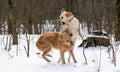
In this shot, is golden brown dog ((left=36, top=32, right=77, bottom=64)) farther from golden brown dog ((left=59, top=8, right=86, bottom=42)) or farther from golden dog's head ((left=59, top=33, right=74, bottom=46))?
golden brown dog ((left=59, top=8, right=86, bottom=42))

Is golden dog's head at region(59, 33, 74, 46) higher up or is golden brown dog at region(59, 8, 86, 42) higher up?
golden brown dog at region(59, 8, 86, 42)

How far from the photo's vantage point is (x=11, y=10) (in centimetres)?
1213

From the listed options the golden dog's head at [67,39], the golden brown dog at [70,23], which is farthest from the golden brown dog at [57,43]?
the golden brown dog at [70,23]

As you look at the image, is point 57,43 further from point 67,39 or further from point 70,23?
point 70,23

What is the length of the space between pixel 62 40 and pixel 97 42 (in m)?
4.20

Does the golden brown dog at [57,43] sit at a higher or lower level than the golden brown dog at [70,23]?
lower

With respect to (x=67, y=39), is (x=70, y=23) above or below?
above

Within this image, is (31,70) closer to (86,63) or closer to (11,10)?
(86,63)

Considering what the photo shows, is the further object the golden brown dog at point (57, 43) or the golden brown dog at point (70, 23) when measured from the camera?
the golden brown dog at point (57, 43)

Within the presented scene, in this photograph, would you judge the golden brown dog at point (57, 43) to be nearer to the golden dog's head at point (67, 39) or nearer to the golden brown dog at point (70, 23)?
the golden dog's head at point (67, 39)

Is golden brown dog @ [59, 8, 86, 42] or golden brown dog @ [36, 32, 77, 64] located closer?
golden brown dog @ [59, 8, 86, 42]

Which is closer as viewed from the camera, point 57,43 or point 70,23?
point 70,23

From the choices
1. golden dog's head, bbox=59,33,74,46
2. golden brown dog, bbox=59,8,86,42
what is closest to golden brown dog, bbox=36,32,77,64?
golden dog's head, bbox=59,33,74,46

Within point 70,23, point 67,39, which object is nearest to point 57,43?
point 67,39
